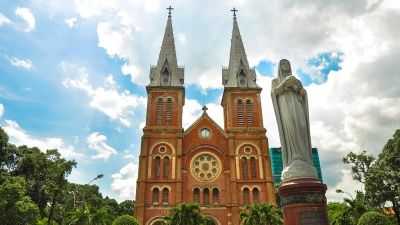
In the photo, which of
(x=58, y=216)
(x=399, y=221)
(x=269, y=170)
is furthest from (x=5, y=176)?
(x=399, y=221)

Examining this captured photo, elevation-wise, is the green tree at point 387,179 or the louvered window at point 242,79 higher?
the louvered window at point 242,79

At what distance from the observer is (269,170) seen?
3334 cm

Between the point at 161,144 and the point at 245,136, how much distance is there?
829 cm

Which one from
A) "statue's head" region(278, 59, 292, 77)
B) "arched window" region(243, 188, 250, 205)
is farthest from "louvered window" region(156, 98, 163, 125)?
"statue's head" region(278, 59, 292, 77)

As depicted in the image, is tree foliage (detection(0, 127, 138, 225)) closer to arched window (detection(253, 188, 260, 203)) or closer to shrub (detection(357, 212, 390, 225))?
arched window (detection(253, 188, 260, 203))

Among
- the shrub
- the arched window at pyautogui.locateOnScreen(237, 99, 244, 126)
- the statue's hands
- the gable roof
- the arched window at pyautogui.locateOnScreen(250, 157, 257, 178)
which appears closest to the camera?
the statue's hands

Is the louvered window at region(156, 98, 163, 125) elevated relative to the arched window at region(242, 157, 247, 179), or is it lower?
elevated

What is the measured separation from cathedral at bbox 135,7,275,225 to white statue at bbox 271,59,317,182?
70.4 feet

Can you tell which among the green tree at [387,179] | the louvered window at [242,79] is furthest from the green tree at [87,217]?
the louvered window at [242,79]

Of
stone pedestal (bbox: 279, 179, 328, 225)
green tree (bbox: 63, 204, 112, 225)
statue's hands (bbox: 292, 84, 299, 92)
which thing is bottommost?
stone pedestal (bbox: 279, 179, 328, 225)

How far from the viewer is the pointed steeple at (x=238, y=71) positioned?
38.7 m

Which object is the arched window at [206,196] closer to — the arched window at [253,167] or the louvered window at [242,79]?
the arched window at [253,167]

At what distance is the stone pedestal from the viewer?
888cm

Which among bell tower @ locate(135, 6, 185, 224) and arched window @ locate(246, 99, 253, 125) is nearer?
bell tower @ locate(135, 6, 185, 224)
